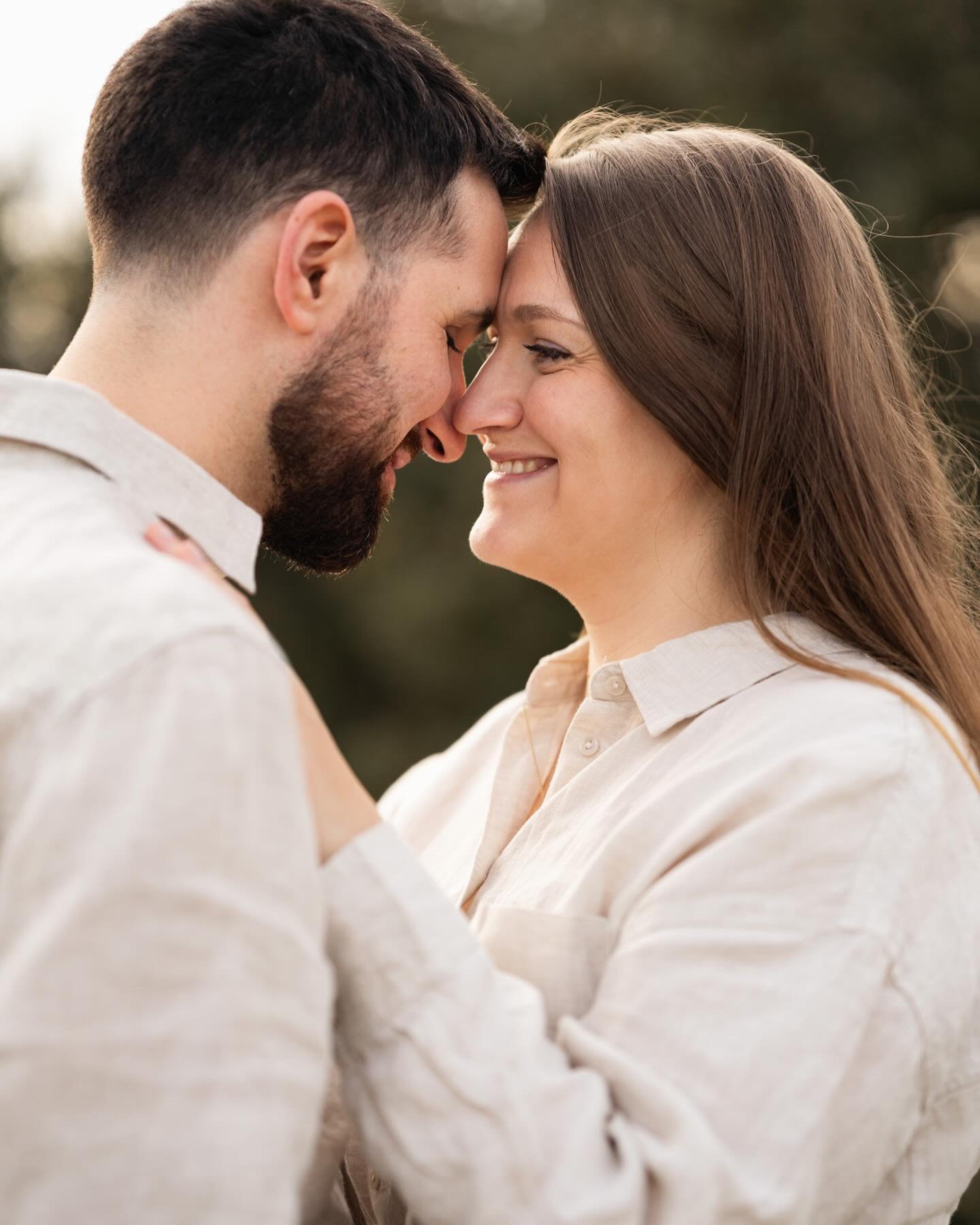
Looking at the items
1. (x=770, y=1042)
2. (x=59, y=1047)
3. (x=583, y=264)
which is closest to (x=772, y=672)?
(x=770, y=1042)

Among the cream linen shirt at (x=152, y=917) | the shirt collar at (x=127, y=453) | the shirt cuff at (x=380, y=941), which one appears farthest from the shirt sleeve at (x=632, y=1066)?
the shirt collar at (x=127, y=453)

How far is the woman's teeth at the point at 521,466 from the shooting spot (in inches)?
92.4

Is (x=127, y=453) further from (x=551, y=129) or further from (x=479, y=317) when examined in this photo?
(x=551, y=129)

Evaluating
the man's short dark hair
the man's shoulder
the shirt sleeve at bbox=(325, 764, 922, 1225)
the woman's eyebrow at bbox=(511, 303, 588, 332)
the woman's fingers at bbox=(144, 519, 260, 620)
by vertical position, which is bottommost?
the shirt sleeve at bbox=(325, 764, 922, 1225)

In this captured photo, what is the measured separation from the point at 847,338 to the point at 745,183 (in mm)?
319

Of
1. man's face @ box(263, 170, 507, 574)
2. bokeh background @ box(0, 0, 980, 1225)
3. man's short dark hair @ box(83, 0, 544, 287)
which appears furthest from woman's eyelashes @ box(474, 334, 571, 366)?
bokeh background @ box(0, 0, 980, 1225)

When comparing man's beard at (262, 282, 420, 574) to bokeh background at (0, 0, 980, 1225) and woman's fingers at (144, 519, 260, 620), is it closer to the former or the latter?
woman's fingers at (144, 519, 260, 620)

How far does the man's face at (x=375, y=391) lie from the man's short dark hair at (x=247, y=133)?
9 centimetres

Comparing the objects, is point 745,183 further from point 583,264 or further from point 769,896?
point 769,896

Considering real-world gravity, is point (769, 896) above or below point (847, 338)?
below

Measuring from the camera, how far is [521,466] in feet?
7.80

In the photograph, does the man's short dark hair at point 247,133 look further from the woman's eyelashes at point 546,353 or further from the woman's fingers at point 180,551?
the woman's fingers at point 180,551

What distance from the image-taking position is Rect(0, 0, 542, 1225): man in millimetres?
1126

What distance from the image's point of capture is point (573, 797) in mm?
2074
